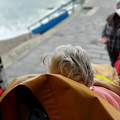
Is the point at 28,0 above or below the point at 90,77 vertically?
above

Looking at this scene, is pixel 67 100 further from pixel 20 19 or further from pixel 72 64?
pixel 20 19

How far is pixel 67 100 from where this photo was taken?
36.9 inches

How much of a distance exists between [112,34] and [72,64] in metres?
1.86

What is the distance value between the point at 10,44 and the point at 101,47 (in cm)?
829

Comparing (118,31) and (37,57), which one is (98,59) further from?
(118,31)

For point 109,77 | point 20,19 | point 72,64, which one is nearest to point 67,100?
Answer: point 72,64

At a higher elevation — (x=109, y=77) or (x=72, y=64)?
(x=72, y=64)

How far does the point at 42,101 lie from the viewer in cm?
99

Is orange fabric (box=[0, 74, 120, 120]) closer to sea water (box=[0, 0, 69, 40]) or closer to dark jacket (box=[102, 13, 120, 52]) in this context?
dark jacket (box=[102, 13, 120, 52])

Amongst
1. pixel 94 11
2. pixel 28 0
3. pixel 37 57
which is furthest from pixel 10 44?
pixel 28 0

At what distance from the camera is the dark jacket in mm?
2695

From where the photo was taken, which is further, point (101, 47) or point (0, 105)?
point (101, 47)

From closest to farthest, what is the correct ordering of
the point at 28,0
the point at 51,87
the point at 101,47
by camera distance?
the point at 51,87 → the point at 101,47 → the point at 28,0

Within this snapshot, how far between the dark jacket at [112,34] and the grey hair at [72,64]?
66.9 inches
